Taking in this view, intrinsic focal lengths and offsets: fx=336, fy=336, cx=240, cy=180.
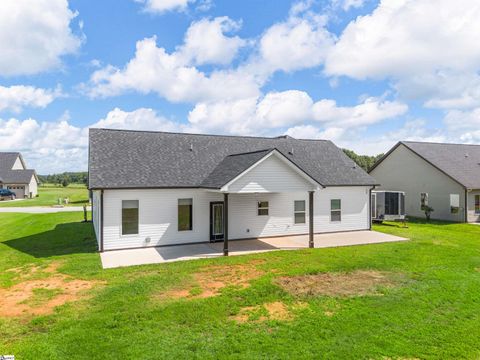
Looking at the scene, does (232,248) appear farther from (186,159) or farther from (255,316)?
(255,316)

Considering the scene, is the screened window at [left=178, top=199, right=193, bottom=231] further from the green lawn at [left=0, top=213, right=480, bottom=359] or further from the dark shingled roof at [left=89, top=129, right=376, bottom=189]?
the green lawn at [left=0, top=213, right=480, bottom=359]

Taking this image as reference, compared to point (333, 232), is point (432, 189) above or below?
above

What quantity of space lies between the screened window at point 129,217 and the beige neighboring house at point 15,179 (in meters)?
45.9

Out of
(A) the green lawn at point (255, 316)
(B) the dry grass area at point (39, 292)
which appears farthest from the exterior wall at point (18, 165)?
(B) the dry grass area at point (39, 292)

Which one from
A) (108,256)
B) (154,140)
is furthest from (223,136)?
(108,256)

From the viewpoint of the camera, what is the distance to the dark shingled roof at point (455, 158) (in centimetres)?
2757

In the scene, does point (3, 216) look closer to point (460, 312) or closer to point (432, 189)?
point (460, 312)

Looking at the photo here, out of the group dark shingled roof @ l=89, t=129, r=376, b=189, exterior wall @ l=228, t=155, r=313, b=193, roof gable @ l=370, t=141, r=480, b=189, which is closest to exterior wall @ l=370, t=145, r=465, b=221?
roof gable @ l=370, t=141, r=480, b=189

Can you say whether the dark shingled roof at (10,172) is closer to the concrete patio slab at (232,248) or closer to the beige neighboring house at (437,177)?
the concrete patio slab at (232,248)

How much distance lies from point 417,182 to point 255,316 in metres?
27.3

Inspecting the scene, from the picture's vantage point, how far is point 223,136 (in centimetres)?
2272

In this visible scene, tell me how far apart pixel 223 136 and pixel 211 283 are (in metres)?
13.4

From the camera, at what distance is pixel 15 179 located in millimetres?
52594

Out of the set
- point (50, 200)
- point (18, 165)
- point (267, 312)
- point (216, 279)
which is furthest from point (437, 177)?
point (18, 165)
